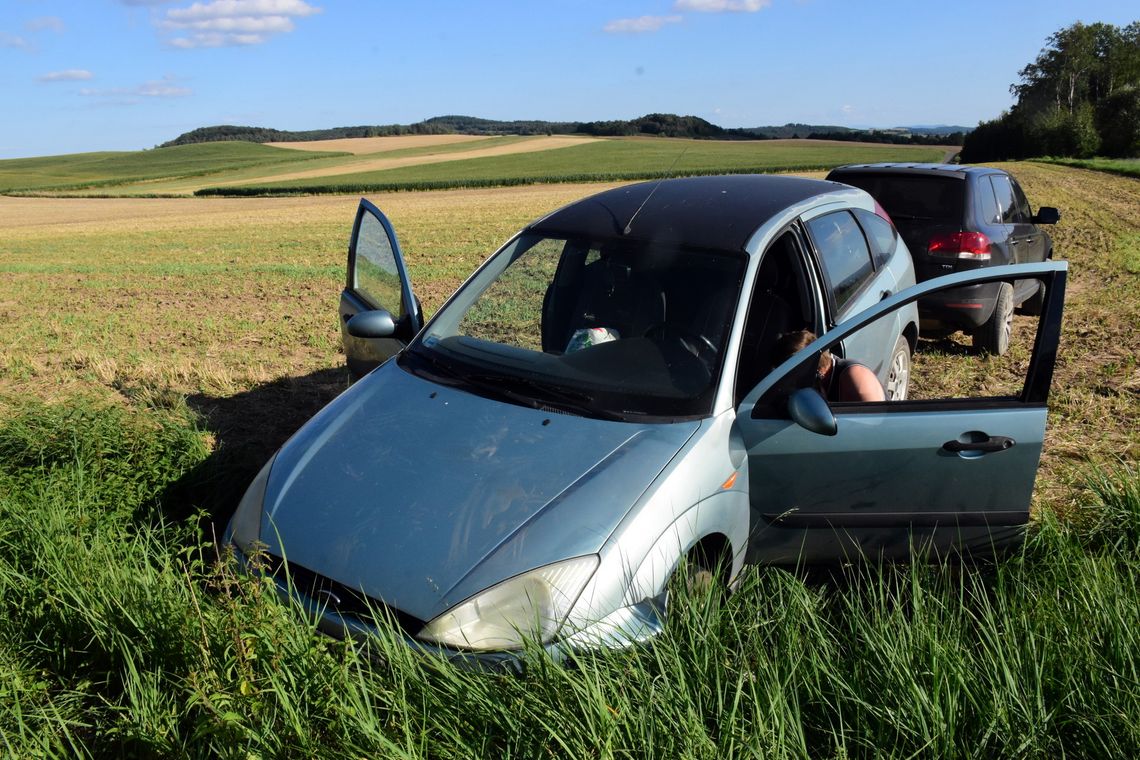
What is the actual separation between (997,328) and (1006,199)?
1843mm

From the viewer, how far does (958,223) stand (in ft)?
26.2

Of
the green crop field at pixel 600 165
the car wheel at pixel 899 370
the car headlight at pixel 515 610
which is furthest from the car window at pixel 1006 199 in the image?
the green crop field at pixel 600 165

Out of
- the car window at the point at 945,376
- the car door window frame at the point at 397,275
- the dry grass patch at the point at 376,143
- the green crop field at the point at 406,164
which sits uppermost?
the dry grass patch at the point at 376,143

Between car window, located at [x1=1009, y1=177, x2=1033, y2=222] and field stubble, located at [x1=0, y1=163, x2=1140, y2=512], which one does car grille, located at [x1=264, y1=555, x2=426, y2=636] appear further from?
car window, located at [x1=1009, y1=177, x2=1033, y2=222]

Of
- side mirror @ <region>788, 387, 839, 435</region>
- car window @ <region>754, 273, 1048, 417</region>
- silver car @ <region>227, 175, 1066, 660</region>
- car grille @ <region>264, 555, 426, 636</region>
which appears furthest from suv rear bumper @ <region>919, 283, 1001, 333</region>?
car grille @ <region>264, 555, 426, 636</region>

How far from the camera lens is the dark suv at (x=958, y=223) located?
7785mm

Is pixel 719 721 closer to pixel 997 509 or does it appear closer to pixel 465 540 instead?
pixel 465 540

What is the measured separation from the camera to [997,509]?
11.1ft

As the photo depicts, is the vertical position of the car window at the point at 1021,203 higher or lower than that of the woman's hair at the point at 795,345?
higher

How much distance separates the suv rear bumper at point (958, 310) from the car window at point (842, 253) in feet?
6.68

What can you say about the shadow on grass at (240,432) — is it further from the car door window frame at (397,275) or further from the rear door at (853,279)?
the rear door at (853,279)

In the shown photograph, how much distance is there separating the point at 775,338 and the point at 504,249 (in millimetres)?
1373

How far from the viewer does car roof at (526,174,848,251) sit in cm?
404

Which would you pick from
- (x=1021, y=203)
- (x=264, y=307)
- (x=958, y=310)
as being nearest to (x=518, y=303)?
(x=958, y=310)
